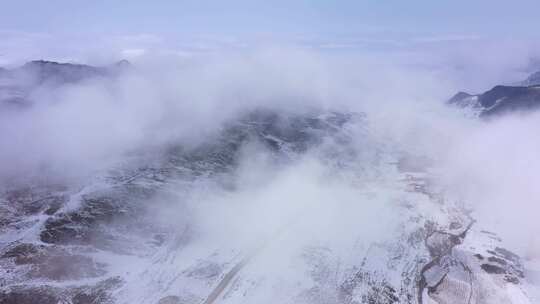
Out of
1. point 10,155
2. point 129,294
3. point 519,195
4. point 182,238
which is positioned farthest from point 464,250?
point 10,155

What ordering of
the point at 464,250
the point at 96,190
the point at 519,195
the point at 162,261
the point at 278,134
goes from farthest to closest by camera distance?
the point at 278,134
the point at 519,195
the point at 96,190
the point at 464,250
the point at 162,261

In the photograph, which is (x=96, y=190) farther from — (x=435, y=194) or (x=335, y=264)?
(x=435, y=194)

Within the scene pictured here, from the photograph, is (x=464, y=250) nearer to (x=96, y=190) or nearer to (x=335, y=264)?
(x=335, y=264)

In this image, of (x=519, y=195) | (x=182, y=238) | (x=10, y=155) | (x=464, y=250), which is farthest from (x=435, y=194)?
(x=10, y=155)

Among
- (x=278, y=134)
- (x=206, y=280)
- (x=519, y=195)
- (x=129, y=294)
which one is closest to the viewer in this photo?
(x=129, y=294)

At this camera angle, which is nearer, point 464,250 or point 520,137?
point 464,250

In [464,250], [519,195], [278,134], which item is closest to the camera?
[464,250]
